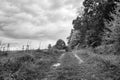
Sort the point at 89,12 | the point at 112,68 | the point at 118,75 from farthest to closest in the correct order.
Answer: the point at 89,12 < the point at 112,68 < the point at 118,75

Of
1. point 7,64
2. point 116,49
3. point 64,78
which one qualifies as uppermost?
point 116,49

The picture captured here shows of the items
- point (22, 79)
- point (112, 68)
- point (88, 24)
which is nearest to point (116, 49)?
point (112, 68)

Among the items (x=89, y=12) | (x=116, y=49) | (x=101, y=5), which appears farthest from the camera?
(x=89, y=12)

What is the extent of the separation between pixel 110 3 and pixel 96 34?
235 inches

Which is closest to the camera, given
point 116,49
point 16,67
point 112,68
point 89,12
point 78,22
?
point 112,68

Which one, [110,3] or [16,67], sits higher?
[110,3]

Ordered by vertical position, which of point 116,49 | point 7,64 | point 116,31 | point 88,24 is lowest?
point 7,64

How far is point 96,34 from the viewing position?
21.0 m

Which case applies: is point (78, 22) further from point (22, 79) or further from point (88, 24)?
point (22, 79)

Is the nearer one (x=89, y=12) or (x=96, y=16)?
(x=96, y=16)

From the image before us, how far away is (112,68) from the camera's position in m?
6.75

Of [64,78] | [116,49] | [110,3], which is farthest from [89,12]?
[64,78]

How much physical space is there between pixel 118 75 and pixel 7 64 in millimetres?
7511

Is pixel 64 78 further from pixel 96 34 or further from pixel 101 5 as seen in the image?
pixel 101 5
